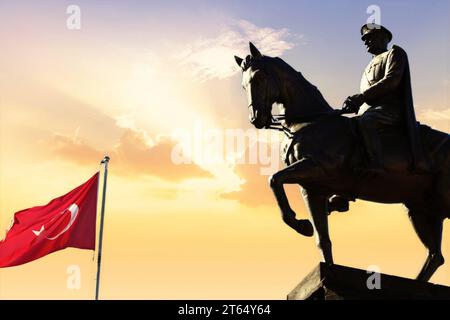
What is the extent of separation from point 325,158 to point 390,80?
1816 mm

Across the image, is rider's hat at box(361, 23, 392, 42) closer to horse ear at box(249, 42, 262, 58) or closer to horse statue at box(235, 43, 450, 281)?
horse statue at box(235, 43, 450, 281)

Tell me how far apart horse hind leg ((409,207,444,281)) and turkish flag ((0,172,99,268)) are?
811cm

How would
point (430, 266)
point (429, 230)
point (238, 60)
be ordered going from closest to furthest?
point (430, 266)
point (238, 60)
point (429, 230)

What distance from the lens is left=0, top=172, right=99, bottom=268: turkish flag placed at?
15641 millimetres

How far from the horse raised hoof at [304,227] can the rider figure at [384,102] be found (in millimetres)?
1312

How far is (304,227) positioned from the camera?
9758 millimetres

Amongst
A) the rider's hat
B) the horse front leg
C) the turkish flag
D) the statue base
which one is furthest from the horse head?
the turkish flag

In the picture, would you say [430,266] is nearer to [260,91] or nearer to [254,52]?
[260,91]

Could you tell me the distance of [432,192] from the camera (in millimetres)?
10734

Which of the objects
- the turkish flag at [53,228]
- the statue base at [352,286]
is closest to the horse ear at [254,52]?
the statue base at [352,286]

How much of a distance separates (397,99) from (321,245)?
9.05 ft

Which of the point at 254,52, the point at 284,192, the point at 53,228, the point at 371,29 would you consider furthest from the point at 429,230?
the point at 53,228
